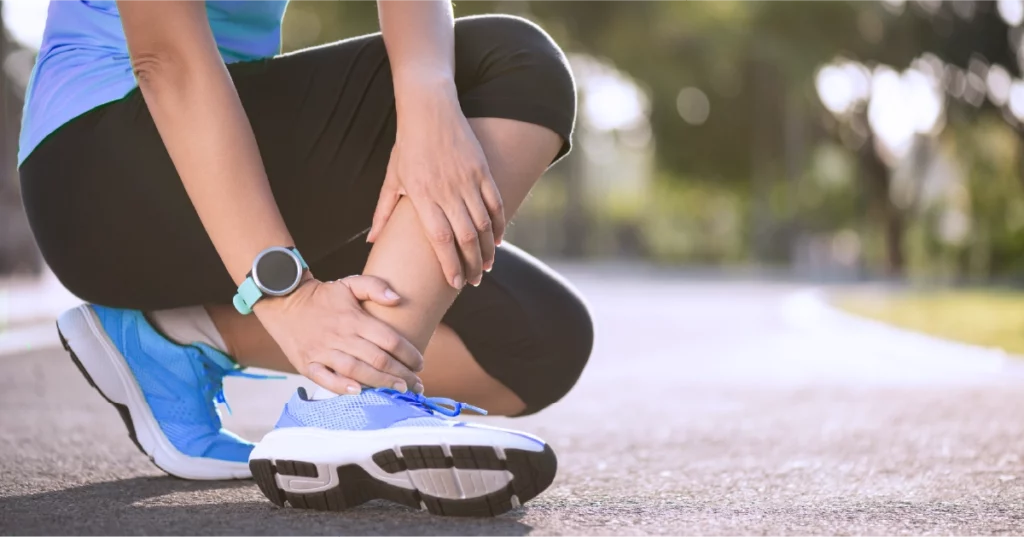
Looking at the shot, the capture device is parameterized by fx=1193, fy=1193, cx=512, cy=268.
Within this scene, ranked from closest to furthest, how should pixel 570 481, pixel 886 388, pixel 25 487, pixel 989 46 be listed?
pixel 25 487
pixel 570 481
pixel 886 388
pixel 989 46

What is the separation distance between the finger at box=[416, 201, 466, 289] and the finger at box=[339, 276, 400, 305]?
91 mm

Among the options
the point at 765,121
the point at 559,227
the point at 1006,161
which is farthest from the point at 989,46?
the point at 559,227

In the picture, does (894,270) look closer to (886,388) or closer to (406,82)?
(886,388)

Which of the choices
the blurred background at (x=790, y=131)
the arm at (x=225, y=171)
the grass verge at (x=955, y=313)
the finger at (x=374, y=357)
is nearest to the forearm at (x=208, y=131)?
the arm at (x=225, y=171)

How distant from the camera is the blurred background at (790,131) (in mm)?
27391

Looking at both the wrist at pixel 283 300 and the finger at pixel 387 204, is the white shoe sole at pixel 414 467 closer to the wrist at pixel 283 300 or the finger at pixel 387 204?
the wrist at pixel 283 300

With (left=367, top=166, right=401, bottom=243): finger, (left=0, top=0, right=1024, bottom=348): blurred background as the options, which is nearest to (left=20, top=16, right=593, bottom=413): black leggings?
(left=367, top=166, right=401, bottom=243): finger

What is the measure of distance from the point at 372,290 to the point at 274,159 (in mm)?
475

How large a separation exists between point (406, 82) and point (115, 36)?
2.15 ft

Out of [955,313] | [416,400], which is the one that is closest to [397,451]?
[416,400]

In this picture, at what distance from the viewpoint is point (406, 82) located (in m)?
1.88

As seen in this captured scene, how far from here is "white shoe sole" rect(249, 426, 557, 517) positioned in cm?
163

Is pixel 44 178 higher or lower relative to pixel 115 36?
lower

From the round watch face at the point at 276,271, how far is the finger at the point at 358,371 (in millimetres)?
129
